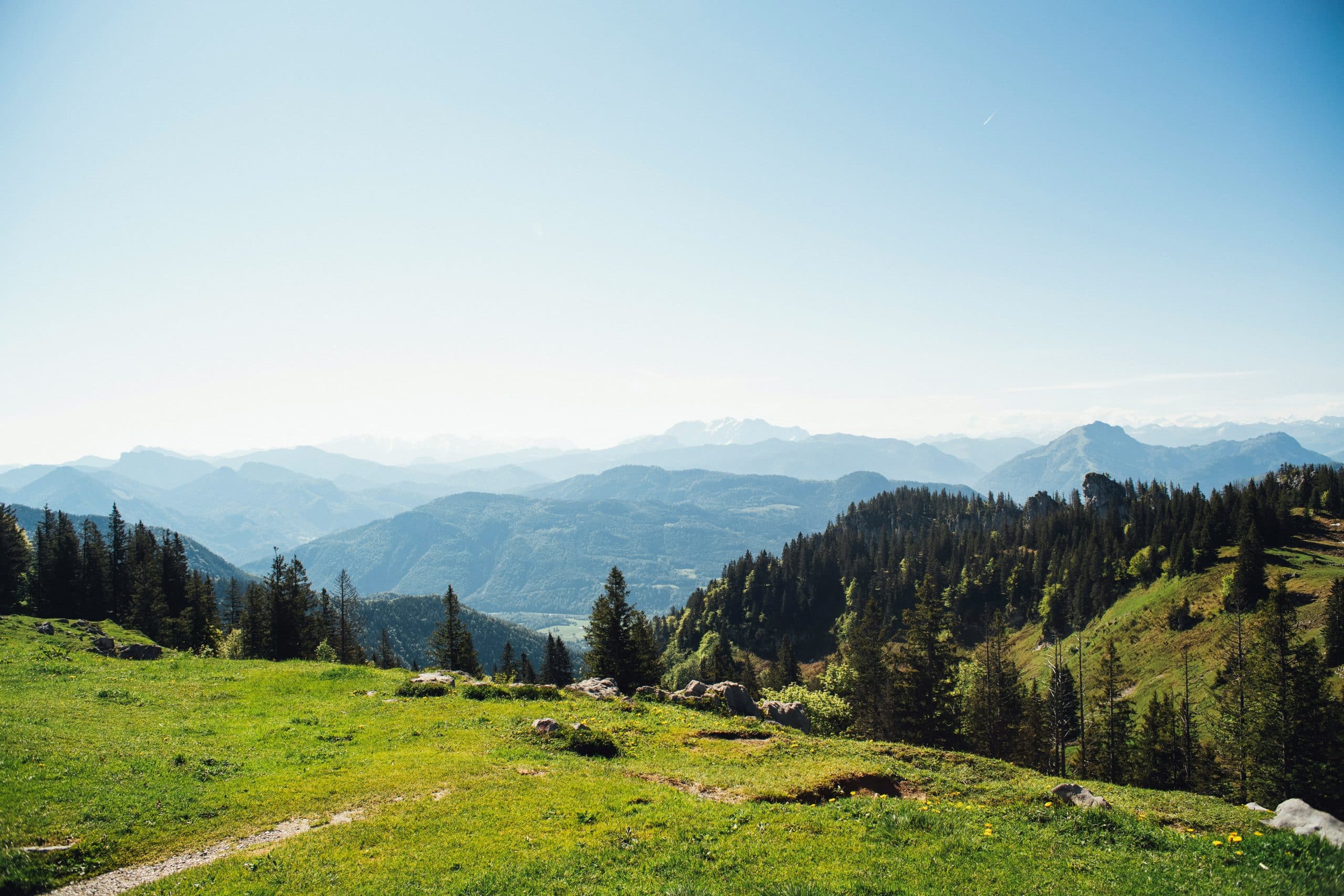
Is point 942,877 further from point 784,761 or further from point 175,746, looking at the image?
point 175,746

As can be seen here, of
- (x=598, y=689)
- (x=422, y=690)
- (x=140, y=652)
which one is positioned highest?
(x=140, y=652)

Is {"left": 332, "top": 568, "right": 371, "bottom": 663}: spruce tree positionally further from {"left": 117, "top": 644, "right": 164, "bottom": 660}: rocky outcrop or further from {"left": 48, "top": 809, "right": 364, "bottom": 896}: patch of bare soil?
{"left": 48, "top": 809, "right": 364, "bottom": 896}: patch of bare soil

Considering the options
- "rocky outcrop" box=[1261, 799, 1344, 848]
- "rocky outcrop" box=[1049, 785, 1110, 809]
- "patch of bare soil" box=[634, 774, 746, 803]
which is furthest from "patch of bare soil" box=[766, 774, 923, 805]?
"rocky outcrop" box=[1261, 799, 1344, 848]

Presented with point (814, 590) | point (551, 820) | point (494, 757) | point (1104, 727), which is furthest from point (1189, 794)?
point (814, 590)

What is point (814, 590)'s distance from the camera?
609 ft

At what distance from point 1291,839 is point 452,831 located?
75.5 ft

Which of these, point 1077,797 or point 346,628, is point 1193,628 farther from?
point 346,628

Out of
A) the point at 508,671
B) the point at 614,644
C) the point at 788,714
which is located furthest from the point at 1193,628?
the point at 508,671

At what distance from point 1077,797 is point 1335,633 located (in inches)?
2841

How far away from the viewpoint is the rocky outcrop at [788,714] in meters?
45.1

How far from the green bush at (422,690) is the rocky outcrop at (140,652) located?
2379 cm

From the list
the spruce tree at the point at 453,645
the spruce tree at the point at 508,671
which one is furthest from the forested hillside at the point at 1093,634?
the spruce tree at the point at 453,645

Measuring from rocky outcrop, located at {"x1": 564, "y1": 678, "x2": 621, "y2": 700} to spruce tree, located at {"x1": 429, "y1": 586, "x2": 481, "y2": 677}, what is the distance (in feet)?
96.0

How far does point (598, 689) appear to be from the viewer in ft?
152
